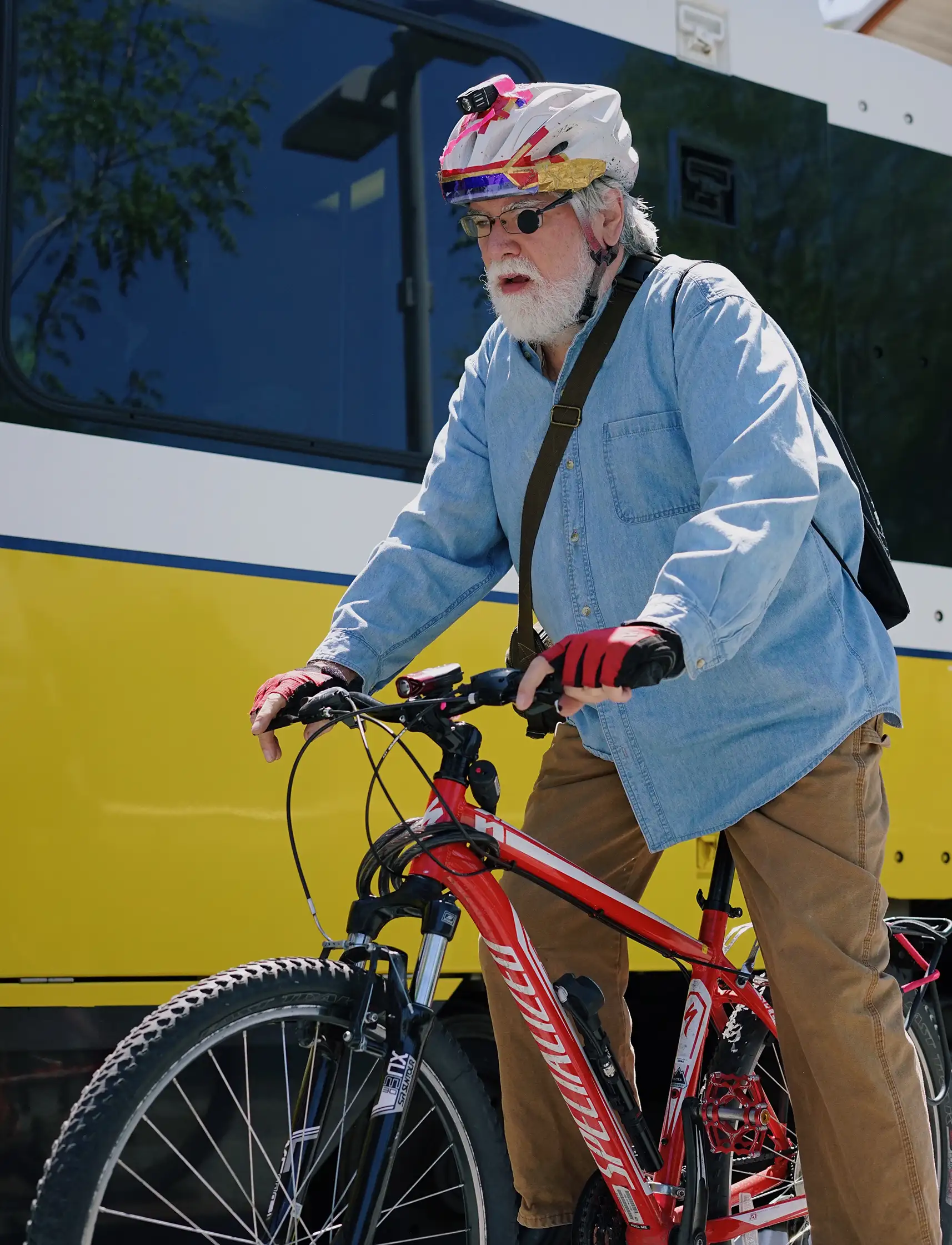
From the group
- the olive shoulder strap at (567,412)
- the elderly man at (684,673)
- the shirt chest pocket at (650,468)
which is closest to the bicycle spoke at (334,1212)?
the elderly man at (684,673)

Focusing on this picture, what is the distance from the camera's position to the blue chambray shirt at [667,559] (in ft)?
7.13

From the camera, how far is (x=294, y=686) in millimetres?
2143

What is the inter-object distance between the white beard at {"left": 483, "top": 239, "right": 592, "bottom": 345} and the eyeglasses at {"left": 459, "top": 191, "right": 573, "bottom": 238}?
0.05 m

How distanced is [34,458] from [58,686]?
443 mm

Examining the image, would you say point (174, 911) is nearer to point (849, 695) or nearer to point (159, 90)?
point (849, 695)

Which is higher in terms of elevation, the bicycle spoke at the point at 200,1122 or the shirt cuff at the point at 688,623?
the shirt cuff at the point at 688,623

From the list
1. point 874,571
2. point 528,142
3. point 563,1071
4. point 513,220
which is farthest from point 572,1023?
point 528,142

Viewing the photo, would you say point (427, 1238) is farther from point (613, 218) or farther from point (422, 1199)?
point (613, 218)

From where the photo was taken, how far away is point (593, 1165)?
2.48 m

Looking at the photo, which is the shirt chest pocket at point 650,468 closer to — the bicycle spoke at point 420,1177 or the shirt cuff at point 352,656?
the shirt cuff at point 352,656

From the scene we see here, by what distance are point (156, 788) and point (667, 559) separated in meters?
1.24

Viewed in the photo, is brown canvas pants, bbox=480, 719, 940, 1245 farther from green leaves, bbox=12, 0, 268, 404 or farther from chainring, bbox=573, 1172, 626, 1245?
green leaves, bbox=12, 0, 268, 404

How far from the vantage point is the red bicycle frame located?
2.16 metres

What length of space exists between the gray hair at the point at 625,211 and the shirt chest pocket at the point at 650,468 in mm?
335
